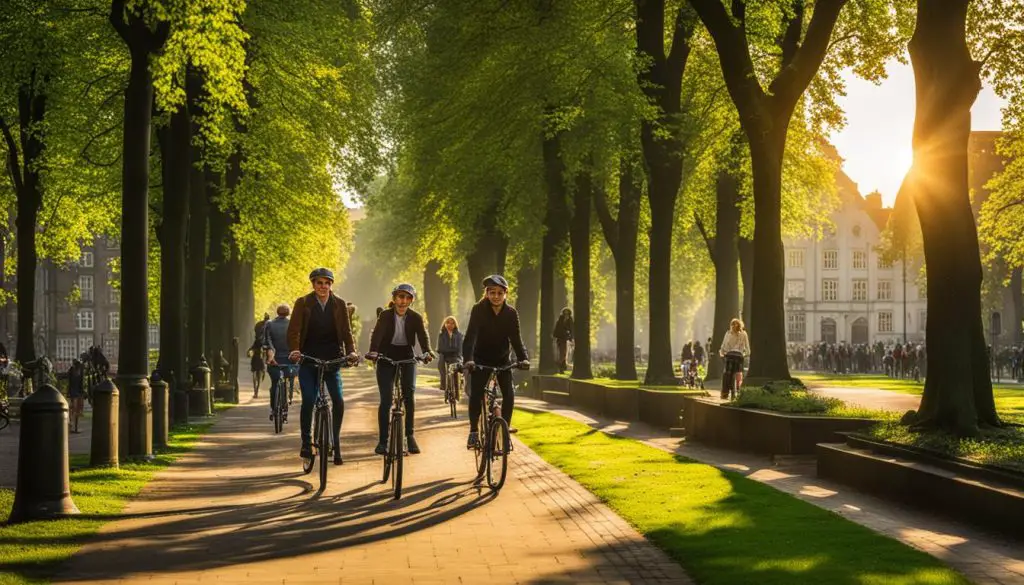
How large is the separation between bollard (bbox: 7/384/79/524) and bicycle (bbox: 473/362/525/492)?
413 centimetres

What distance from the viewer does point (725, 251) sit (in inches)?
1671

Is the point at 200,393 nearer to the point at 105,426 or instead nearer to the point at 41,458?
the point at 105,426

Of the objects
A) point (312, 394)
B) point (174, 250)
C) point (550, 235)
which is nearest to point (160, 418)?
point (312, 394)

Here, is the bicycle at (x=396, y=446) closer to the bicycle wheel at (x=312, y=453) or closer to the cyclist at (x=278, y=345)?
the bicycle wheel at (x=312, y=453)

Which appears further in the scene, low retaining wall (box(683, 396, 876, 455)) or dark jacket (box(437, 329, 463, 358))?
dark jacket (box(437, 329, 463, 358))

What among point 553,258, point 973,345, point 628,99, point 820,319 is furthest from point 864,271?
point 973,345

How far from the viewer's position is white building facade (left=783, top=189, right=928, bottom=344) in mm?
112812

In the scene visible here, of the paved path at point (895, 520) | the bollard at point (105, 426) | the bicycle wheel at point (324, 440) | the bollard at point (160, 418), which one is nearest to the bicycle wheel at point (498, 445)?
the bicycle wheel at point (324, 440)

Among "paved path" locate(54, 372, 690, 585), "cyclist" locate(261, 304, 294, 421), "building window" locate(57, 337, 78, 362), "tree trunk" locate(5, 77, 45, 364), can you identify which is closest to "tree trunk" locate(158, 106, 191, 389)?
"cyclist" locate(261, 304, 294, 421)

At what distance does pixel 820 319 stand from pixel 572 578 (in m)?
107

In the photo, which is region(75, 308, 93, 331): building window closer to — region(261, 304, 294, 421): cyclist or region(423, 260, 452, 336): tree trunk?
region(423, 260, 452, 336): tree trunk

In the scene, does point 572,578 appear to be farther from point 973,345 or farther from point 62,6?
point 62,6

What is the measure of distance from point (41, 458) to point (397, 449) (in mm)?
3355

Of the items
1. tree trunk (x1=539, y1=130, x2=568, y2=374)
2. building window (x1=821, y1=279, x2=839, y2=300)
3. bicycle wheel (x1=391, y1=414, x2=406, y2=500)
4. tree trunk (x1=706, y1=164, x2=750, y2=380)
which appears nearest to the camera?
bicycle wheel (x1=391, y1=414, x2=406, y2=500)
